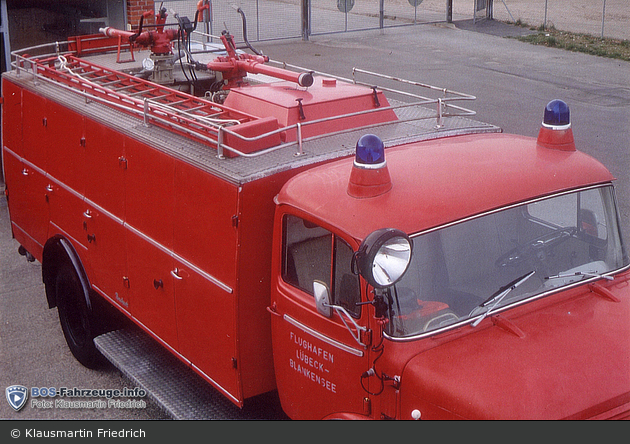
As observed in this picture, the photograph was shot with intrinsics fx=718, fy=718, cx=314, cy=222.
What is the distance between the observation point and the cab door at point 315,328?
3734 millimetres

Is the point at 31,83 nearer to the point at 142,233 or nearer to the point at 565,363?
the point at 142,233

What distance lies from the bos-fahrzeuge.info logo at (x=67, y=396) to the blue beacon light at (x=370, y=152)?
315 cm

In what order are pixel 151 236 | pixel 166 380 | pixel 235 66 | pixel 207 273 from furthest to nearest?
1. pixel 235 66
2. pixel 166 380
3. pixel 151 236
4. pixel 207 273

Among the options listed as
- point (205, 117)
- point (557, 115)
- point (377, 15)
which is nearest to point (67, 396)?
point (205, 117)

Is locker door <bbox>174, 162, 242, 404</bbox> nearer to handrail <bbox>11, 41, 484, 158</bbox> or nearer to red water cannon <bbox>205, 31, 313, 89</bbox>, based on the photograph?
handrail <bbox>11, 41, 484, 158</bbox>

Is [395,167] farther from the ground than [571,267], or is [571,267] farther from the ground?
[395,167]

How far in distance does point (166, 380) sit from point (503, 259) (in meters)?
2.80

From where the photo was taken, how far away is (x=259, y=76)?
696 cm

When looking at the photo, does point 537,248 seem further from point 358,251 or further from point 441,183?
point 358,251

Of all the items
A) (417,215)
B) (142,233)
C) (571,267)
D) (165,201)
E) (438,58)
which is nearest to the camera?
(417,215)

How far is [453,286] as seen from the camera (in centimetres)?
364

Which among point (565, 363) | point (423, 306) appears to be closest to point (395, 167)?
point (423, 306)

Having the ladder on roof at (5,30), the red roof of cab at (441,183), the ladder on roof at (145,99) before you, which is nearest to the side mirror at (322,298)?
the red roof of cab at (441,183)

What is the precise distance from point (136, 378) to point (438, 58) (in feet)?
54.8
